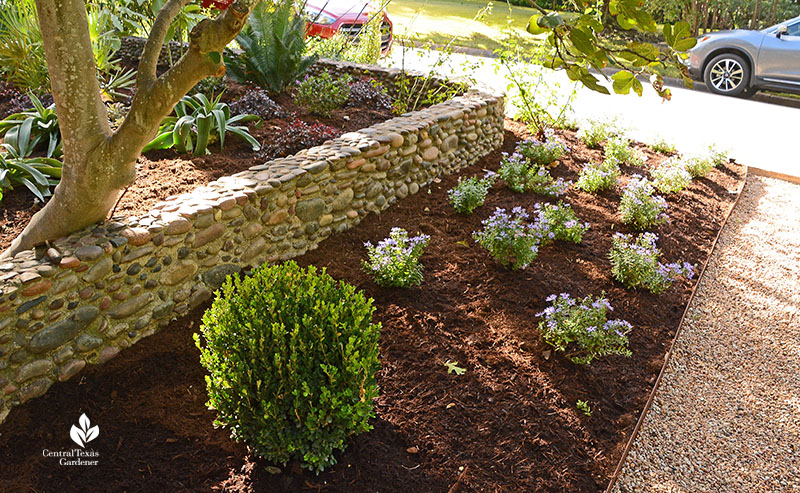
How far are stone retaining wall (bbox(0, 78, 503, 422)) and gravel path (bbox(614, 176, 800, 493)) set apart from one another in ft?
8.21

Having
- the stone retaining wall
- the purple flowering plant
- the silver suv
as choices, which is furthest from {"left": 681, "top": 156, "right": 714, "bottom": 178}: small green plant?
the silver suv

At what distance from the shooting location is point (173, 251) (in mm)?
3422

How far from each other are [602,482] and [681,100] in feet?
28.9

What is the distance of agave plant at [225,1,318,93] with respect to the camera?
607cm

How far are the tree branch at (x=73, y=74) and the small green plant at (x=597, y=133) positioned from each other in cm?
535

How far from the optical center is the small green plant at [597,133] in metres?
6.92

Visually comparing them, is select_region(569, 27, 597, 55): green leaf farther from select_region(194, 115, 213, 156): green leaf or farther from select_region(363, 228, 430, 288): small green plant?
select_region(194, 115, 213, 156): green leaf

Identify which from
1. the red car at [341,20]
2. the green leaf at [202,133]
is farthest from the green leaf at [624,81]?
the red car at [341,20]

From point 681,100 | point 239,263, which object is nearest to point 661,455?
point 239,263

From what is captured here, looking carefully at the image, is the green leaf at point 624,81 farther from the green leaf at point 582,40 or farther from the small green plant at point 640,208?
the small green plant at point 640,208

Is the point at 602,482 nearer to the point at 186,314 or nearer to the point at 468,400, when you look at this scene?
the point at 468,400

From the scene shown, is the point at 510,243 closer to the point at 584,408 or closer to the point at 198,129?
the point at 584,408

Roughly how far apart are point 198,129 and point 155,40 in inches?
75.3

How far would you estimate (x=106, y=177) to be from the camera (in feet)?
9.99
